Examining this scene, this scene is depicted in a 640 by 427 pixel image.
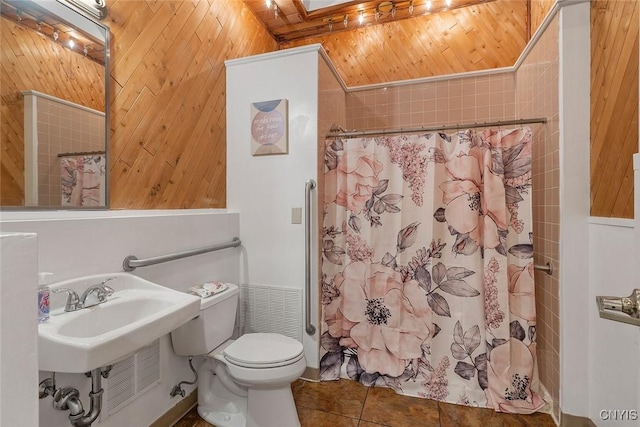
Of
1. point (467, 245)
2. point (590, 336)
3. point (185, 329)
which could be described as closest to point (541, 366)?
point (590, 336)

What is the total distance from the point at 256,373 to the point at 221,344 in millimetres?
354

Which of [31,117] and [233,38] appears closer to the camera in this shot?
[31,117]

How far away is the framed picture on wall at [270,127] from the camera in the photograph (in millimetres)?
2029

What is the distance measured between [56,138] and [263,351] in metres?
1.34

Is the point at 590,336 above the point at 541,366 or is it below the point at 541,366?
above

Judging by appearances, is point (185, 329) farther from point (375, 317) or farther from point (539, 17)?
point (539, 17)

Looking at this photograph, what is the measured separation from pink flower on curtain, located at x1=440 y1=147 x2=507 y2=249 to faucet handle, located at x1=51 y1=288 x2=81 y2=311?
190 centimetres

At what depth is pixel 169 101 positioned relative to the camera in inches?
67.5

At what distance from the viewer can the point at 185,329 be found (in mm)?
1509

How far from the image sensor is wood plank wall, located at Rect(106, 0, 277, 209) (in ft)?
4.79

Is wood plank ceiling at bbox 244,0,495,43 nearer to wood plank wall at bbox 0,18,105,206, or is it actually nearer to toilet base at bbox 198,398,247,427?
wood plank wall at bbox 0,18,105,206

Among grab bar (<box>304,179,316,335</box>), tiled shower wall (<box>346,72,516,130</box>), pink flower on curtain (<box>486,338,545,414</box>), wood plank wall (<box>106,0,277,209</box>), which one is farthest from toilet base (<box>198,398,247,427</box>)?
tiled shower wall (<box>346,72,516,130</box>)

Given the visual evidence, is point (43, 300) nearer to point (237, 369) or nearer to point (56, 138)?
point (56, 138)

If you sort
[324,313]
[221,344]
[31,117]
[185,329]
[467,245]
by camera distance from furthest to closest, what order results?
[324,313] < [467,245] < [221,344] < [185,329] < [31,117]
